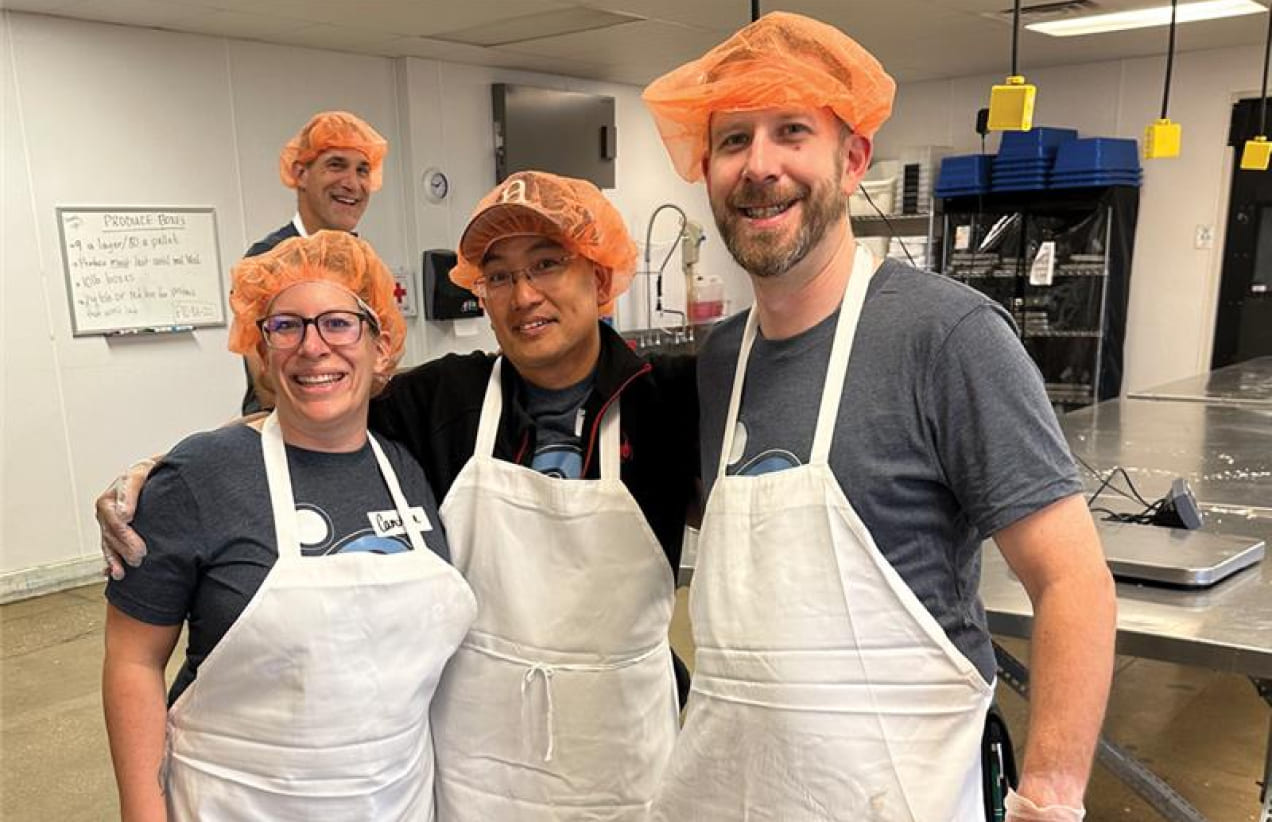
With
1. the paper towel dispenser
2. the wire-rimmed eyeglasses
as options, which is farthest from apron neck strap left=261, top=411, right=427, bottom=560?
the paper towel dispenser

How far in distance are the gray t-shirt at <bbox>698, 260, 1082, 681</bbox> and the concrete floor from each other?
1.81 m

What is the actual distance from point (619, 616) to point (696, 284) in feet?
18.0

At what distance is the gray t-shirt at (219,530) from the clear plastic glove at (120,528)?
0.01 m

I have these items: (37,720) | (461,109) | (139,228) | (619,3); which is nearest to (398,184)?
(461,109)

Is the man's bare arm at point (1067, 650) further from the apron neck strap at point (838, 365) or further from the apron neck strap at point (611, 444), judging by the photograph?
the apron neck strap at point (611, 444)

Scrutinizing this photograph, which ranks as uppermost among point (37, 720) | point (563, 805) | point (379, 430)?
point (379, 430)

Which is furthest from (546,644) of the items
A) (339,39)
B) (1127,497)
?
(339,39)

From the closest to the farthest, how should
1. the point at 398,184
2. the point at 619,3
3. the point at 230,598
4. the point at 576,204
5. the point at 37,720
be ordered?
the point at 230,598 → the point at 576,204 → the point at 37,720 → the point at 619,3 → the point at 398,184

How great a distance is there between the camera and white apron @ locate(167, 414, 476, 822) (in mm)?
1259

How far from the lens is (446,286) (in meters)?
5.44

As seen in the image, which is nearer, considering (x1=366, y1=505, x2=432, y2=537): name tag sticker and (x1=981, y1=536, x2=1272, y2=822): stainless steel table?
(x1=366, y1=505, x2=432, y2=537): name tag sticker

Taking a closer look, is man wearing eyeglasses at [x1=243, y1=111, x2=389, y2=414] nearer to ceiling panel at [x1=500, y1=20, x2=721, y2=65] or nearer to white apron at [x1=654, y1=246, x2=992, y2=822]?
white apron at [x1=654, y1=246, x2=992, y2=822]

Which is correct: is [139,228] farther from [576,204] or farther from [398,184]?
[576,204]

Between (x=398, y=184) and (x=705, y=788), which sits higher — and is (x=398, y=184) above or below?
above
